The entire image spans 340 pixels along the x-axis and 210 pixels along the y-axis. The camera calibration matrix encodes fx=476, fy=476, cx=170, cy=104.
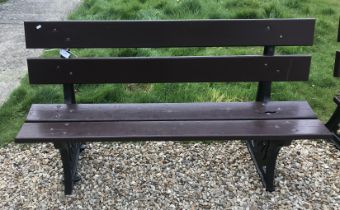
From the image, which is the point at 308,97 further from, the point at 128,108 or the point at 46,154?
the point at 46,154

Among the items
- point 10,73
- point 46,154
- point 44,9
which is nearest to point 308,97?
point 46,154

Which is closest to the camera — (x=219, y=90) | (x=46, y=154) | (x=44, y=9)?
(x=46, y=154)

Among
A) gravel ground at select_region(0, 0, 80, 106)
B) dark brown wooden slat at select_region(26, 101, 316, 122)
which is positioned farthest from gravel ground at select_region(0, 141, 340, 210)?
gravel ground at select_region(0, 0, 80, 106)

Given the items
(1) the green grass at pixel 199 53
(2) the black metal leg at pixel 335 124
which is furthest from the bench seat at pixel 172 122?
(1) the green grass at pixel 199 53

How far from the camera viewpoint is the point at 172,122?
3.29 m

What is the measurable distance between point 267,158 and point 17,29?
459 cm

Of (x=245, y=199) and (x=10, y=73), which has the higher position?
(x=10, y=73)

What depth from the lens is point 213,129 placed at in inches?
125

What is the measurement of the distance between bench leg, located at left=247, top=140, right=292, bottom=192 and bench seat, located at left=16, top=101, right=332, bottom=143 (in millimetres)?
156

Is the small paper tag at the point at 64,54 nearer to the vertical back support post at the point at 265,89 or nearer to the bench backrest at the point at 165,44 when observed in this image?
the bench backrest at the point at 165,44

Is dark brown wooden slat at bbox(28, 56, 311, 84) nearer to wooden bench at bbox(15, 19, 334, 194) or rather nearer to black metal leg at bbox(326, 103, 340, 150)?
wooden bench at bbox(15, 19, 334, 194)

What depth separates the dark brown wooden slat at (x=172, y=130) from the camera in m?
3.06

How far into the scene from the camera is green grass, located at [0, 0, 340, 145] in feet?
15.0

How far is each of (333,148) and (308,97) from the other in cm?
88
